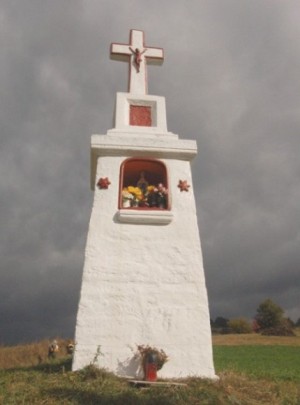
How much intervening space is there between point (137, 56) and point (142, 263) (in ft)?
21.5

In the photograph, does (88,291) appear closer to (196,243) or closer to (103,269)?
(103,269)

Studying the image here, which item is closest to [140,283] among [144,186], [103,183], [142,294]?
[142,294]

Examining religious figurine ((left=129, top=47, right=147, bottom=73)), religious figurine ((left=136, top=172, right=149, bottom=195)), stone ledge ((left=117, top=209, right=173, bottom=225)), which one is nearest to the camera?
stone ledge ((left=117, top=209, right=173, bottom=225))

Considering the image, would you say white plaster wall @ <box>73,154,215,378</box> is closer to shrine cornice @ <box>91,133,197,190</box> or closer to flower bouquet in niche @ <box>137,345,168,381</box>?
flower bouquet in niche @ <box>137,345,168,381</box>

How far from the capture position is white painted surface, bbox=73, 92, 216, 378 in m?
8.41

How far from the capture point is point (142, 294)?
8.92 meters

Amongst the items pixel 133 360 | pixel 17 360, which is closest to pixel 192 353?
pixel 133 360

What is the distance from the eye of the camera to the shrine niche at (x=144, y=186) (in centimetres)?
1016

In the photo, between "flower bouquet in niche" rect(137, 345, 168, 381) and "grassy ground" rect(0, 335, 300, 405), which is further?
"flower bouquet in niche" rect(137, 345, 168, 381)

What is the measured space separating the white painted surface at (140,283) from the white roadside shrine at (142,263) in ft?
0.06

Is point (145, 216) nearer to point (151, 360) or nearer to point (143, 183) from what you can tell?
point (143, 183)

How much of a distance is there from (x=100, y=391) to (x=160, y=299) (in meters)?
2.44

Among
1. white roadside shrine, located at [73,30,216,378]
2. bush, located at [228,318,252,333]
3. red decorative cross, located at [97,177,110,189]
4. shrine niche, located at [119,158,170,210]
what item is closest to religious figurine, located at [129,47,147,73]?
white roadside shrine, located at [73,30,216,378]

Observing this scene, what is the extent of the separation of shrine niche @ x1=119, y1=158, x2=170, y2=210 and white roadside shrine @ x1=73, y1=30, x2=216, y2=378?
25 millimetres
